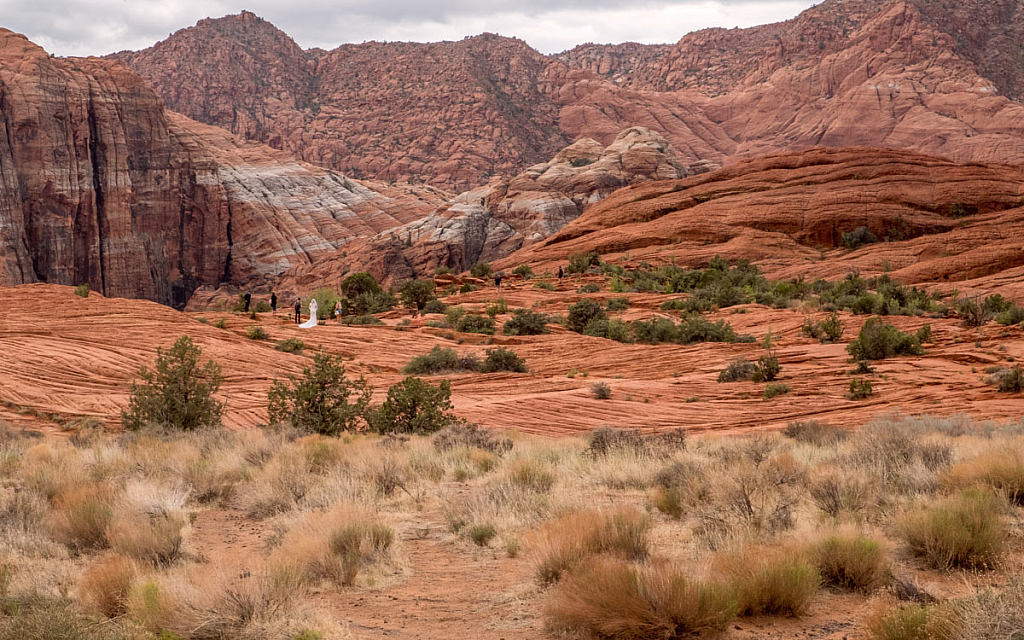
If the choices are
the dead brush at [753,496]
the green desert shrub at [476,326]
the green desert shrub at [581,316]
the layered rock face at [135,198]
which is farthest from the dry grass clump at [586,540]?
the layered rock face at [135,198]

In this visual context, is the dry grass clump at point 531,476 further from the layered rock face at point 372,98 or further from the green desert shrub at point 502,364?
the layered rock face at point 372,98

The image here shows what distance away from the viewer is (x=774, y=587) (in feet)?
15.8

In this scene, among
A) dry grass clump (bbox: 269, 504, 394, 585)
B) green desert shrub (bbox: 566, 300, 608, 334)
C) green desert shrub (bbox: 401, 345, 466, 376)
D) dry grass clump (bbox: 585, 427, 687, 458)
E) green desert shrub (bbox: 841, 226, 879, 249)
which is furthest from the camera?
green desert shrub (bbox: 841, 226, 879, 249)

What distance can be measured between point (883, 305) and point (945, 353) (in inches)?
305

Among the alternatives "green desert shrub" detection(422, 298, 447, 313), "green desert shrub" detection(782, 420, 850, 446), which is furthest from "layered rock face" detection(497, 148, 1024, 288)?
"green desert shrub" detection(782, 420, 850, 446)

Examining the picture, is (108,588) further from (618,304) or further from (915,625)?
(618,304)

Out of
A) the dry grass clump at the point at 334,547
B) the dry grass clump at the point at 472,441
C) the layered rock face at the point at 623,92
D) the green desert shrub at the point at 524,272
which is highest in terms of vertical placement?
the layered rock face at the point at 623,92

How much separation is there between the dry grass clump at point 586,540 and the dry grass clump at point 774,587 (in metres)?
0.90

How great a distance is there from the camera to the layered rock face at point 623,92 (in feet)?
324

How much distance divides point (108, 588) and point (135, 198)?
2835 inches

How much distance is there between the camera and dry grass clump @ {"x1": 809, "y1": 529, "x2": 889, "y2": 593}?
205 inches

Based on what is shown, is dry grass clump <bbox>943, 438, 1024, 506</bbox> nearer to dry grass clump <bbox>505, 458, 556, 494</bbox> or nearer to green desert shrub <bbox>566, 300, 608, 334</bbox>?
dry grass clump <bbox>505, 458, 556, 494</bbox>

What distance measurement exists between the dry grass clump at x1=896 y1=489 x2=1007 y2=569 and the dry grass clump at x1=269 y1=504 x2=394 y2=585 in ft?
12.6

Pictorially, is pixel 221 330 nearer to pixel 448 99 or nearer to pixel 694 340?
pixel 694 340
